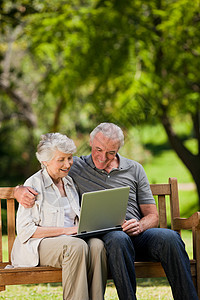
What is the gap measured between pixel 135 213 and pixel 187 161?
151 inches

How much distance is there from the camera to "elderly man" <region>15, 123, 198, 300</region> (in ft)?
9.50

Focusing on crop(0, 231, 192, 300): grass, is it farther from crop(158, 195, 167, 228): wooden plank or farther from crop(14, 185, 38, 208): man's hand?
crop(14, 185, 38, 208): man's hand

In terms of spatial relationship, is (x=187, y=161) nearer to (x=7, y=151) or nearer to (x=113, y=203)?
(x=113, y=203)

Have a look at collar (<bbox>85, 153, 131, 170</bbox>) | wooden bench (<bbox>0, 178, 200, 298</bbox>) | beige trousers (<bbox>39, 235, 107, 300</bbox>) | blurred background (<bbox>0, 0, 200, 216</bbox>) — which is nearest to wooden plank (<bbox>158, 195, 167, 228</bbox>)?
wooden bench (<bbox>0, 178, 200, 298</bbox>)

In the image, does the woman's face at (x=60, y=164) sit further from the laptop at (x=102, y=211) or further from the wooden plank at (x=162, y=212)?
the wooden plank at (x=162, y=212)

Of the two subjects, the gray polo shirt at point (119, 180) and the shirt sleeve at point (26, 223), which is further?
the gray polo shirt at point (119, 180)

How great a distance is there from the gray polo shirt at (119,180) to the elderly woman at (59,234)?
0.11 metres

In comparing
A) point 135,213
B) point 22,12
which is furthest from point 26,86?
point 135,213

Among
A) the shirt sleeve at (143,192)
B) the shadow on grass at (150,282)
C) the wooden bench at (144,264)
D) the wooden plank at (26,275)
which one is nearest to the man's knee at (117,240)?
the wooden bench at (144,264)

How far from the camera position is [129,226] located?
3135 millimetres

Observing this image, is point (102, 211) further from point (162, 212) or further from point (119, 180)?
point (162, 212)

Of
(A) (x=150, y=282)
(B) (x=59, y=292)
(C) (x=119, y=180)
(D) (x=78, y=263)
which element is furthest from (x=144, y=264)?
(A) (x=150, y=282)

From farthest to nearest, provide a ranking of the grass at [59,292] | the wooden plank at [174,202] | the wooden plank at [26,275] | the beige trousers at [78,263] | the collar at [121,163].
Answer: the grass at [59,292]
the wooden plank at [174,202]
the collar at [121,163]
the wooden plank at [26,275]
the beige trousers at [78,263]

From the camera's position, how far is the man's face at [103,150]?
10.9ft
